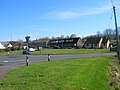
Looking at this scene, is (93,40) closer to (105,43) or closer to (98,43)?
(98,43)

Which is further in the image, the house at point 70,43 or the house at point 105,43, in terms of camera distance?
the house at point 70,43

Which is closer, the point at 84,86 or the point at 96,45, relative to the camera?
the point at 84,86

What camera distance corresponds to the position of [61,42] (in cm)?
15912

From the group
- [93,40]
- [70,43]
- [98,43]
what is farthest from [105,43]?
[70,43]

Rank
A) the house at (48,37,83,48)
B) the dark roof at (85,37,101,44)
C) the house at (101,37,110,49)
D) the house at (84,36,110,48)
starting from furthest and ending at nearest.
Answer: the house at (48,37,83,48) → the dark roof at (85,37,101,44) → the house at (84,36,110,48) → the house at (101,37,110,49)

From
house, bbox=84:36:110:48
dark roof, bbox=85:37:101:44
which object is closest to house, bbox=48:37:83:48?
dark roof, bbox=85:37:101:44

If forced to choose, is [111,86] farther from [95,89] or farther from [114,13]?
[114,13]

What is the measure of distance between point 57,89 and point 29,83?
6.10 ft

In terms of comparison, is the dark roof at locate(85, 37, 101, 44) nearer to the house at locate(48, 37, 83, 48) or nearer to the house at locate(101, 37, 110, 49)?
the house at locate(101, 37, 110, 49)

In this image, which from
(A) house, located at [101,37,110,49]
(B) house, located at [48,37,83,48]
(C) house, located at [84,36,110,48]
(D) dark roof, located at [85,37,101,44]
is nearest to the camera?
(A) house, located at [101,37,110,49]

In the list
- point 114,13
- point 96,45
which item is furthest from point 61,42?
point 114,13

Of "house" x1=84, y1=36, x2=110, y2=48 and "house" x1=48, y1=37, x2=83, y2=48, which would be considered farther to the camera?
"house" x1=48, y1=37, x2=83, y2=48

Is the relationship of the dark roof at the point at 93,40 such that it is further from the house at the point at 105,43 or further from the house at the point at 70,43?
the house at the point at 70,43

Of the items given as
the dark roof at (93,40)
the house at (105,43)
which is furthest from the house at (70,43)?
the house at (105,43)
